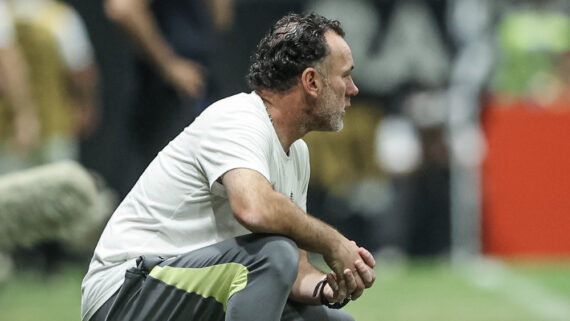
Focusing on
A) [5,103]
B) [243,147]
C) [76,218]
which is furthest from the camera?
[5,103]

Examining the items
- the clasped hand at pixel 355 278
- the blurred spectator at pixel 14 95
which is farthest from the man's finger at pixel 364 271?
the blurred spectator at pixel 14 95

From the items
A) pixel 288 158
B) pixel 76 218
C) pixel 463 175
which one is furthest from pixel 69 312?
pixel 463 175

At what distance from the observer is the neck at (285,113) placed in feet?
12.4

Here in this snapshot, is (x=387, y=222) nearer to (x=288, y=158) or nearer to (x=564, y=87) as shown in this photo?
(x=564, y=87)

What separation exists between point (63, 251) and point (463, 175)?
Result: 338 cm

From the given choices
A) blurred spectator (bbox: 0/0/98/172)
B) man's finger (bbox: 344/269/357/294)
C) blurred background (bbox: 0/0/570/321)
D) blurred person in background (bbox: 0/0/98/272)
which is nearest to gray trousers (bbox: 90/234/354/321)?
man's finger (bbox: 344/269/357/294)

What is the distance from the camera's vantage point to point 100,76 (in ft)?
28.5

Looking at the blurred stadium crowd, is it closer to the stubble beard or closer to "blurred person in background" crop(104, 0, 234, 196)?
"blurred person in background" crop(104, 0, 234, 196)

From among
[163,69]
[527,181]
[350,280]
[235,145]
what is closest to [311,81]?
[235,145]

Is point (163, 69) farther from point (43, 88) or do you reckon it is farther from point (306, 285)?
point (43, 88)

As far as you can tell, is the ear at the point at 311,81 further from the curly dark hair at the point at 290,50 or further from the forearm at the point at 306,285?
the forearm at the point at 306,285

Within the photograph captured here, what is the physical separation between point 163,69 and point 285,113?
1.88m

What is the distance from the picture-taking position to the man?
3377 mm

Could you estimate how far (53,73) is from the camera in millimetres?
7969
